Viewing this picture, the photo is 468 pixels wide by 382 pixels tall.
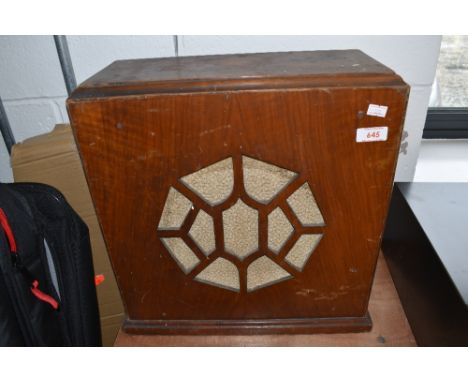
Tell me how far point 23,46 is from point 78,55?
5.4 inches

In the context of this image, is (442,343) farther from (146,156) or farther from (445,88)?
(445,88)

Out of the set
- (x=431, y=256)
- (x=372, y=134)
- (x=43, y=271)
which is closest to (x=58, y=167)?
(x=43, y=271)

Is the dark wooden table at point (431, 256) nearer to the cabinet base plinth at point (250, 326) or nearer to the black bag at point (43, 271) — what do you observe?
the cabinet base plinth at point (250, 326)

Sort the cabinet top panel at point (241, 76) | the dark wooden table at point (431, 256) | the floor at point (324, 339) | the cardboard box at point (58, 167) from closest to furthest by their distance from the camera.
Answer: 1. the cabinet top panel at point (241, 76)
2. the dark wooden table at point (431, 256)
3. the floor at point (324, 339)
4. the cardboard box at point (58, 167)

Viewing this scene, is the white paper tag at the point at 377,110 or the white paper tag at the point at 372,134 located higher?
the white paper tag at the point at 377,110

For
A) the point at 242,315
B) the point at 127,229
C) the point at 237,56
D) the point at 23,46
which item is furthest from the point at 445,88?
the point at 23,46

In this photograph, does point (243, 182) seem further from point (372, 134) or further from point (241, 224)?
point (372, 134)

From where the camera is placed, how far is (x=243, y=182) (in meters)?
0.61

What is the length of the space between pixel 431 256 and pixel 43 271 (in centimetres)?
75

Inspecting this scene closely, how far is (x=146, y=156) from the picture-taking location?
1.92 ft

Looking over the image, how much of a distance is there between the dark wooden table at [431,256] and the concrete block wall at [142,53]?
0.25 metres

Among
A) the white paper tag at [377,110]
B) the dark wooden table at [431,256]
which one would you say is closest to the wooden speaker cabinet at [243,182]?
the white paper tag at [377,110]

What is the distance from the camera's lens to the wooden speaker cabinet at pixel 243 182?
1.77ft

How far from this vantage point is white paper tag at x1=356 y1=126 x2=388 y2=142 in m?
0.55
